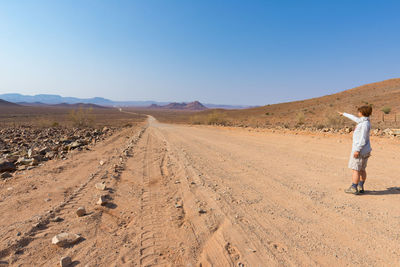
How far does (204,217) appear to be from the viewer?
3.49 meters

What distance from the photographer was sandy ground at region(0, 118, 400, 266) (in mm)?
2559

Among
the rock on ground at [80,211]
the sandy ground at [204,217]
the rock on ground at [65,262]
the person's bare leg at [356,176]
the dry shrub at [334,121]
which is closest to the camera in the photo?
the rock on ground at [65,262]

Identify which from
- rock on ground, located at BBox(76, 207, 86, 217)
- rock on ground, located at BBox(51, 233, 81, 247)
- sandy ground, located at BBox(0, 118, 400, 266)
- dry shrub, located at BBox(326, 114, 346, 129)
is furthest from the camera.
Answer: dry shrub, located at BBox(326, 114, 346, 129)

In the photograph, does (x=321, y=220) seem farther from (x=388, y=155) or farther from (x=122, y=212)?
(x=388, y=155)

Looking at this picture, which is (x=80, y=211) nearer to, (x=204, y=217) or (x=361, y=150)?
(x=204, y=217)

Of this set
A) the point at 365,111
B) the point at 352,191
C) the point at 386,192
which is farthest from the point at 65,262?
the point at 386,192

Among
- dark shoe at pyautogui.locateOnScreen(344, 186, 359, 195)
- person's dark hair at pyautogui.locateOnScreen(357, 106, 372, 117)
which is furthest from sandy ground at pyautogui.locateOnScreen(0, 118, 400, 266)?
person's dark hair at pyautogui.locateOnScreen(357, 106, 372, 117)

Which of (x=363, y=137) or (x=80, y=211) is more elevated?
(x=363, y=137)

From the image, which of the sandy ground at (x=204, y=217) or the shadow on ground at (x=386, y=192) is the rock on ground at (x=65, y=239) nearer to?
the sandy ground at (x=204, y=217)

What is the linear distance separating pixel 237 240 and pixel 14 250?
274cm

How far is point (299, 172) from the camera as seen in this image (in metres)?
5.87

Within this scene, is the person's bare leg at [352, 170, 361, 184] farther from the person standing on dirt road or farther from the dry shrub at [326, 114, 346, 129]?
the dry shrub at [326, 114, 346, 129]

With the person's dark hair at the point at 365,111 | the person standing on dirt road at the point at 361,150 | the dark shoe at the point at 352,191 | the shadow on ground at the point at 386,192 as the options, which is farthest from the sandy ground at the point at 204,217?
the person's dark hair at the point at 365,111

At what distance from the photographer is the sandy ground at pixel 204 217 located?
8.39 ft
